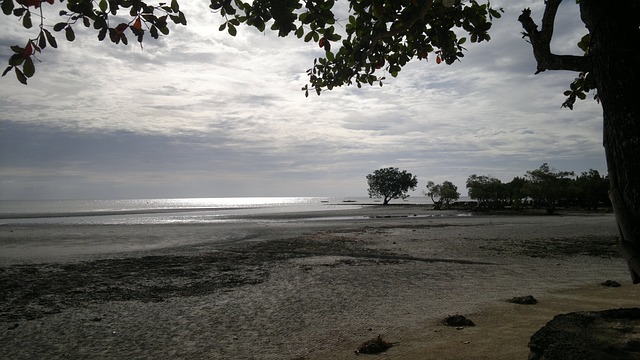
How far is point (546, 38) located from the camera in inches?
139

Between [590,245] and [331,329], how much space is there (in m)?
15.8

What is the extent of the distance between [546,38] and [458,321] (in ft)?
14.3

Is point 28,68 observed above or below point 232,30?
below

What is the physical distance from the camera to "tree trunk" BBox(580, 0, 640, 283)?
8.63ft

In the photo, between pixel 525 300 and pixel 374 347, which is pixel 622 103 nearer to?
pixel 374 347

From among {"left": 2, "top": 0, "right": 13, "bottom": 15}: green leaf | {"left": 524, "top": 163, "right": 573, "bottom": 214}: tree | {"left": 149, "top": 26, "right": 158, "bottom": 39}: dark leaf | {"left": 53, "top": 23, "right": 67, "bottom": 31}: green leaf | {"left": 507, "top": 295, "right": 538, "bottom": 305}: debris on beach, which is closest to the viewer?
{"left": 2, "top": 0, "right": 13, "bottom": 15}: green leaf

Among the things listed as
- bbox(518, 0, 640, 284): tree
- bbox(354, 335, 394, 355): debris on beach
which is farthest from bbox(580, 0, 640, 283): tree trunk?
bbox(354, 335, 394, 355): debris on beach

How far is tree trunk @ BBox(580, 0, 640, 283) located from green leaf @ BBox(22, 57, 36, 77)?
4356mm

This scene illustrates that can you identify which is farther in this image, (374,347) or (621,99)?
(374,347)

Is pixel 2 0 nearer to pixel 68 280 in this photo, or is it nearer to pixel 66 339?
pixel 66 339

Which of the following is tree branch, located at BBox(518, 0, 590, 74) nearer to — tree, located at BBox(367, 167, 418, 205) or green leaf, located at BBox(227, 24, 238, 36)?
green leaf, located at BBox(227, 24, 238, 36)

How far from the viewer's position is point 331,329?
20.4 ft

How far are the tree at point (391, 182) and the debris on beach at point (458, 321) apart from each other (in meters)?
105

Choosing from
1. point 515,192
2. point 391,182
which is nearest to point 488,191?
point 515,192
